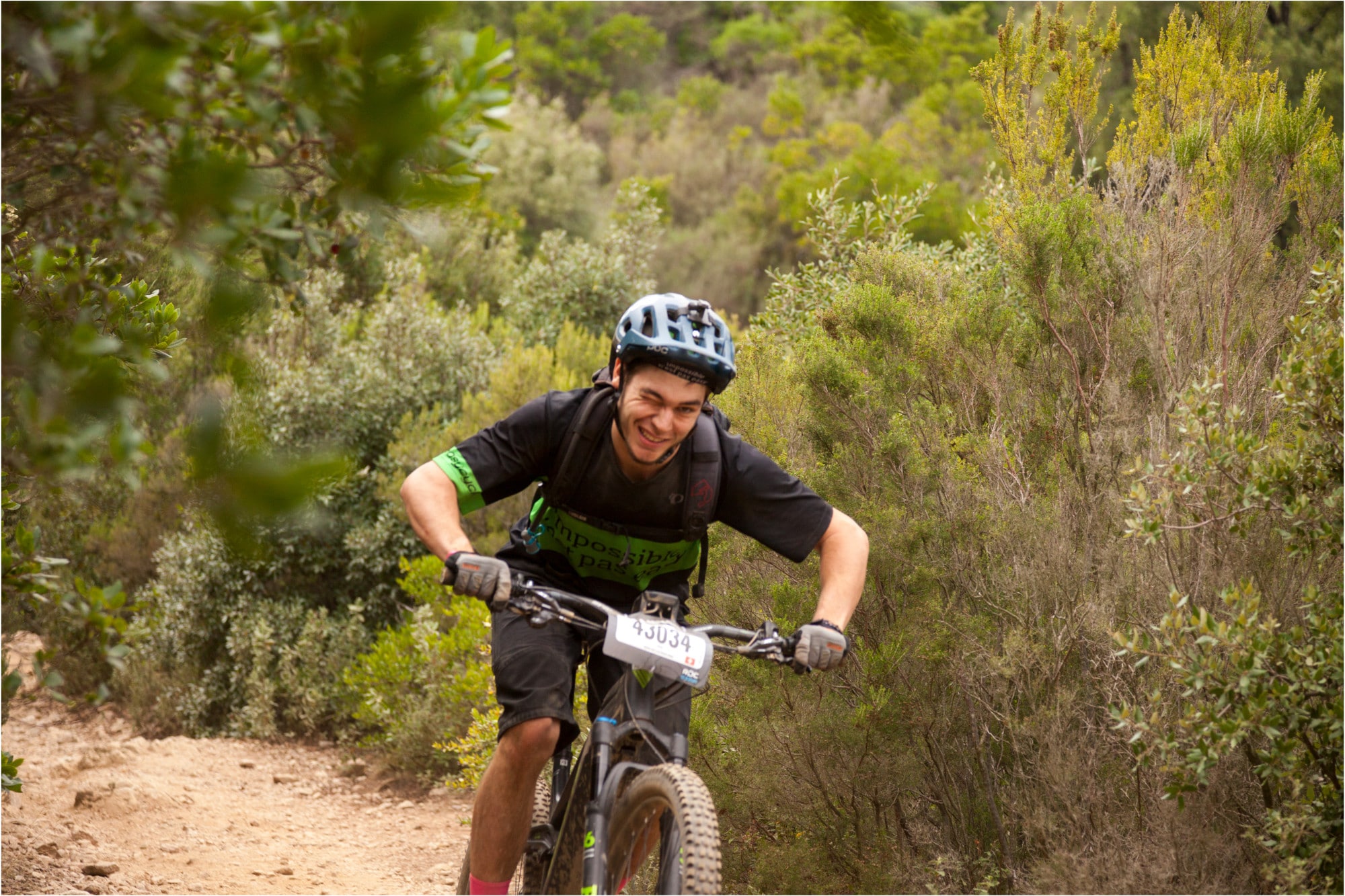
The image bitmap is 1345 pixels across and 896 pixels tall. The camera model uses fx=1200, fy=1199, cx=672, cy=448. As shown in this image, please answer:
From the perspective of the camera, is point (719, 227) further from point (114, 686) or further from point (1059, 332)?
point (1059, 332)

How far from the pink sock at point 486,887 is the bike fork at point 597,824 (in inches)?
13.1

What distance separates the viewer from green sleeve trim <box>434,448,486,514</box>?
349 centimetres

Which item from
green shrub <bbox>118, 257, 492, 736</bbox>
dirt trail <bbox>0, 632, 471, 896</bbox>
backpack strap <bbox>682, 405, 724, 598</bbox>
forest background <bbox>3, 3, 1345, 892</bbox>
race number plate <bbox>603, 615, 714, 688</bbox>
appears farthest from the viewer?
green shrub <bbox>118, 257, 492, 736</bbox>

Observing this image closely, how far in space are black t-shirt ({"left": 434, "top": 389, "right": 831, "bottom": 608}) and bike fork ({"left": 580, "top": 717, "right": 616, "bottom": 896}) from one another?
57cm

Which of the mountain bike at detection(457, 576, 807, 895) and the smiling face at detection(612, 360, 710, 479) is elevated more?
the smiling face at detection(612, 360, 710, 479)

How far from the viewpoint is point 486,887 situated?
3.57 m

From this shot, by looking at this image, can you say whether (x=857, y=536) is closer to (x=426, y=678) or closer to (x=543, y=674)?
(x=543, y=674)

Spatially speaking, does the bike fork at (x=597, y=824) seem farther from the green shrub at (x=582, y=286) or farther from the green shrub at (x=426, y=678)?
the green shrub at (x=582, y=286)

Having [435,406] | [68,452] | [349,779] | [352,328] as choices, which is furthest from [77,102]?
[352,328]

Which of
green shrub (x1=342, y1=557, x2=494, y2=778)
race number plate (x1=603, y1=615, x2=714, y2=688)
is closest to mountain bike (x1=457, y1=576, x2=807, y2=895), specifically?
race number plate (x1=603, y1=615, x2=714, y2=688)

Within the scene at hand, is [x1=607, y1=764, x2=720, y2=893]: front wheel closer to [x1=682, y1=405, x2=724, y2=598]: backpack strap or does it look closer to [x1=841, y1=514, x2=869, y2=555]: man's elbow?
[x1=682, y1=405, x2=724, y2=598]: backpack strap

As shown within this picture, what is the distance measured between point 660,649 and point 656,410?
0.73 meters

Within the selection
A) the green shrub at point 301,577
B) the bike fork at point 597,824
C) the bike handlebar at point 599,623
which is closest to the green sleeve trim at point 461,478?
the bike handlebar at point 599,623

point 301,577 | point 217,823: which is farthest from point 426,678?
point 301,577
